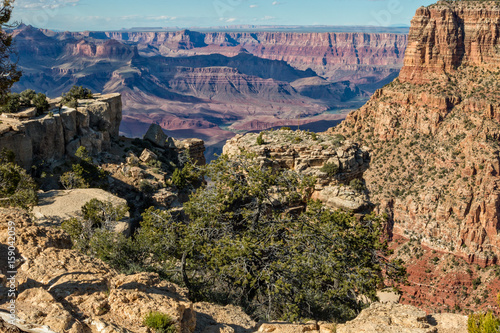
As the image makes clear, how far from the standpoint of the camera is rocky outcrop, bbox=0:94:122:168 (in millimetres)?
32312

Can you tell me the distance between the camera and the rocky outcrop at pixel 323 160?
22473 mm

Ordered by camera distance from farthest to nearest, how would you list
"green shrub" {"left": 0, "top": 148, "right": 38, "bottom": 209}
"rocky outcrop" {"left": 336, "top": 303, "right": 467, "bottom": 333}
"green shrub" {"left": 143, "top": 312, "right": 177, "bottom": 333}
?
"green shrub" {"left": 0, "top": 148, "right": 38, "bottom": 209}
"rocky outcrop" {"left": 336, "top": 303, "right": 467, "bottom": 333}
"green shrub" {"left": 143, "top": 312, "right": 177, "bottom": 333}

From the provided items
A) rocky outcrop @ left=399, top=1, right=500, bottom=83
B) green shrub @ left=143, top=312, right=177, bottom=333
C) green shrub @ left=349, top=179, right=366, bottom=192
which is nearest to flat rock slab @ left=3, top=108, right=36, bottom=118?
green shrub @ left=349, top=179, right=366, bottom=192

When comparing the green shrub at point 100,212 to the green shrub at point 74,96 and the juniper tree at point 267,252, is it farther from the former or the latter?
the green shrub at point 74,96

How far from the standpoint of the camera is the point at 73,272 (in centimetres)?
1145

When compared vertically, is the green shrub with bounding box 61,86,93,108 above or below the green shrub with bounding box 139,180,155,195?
above

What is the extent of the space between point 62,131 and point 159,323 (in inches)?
1247

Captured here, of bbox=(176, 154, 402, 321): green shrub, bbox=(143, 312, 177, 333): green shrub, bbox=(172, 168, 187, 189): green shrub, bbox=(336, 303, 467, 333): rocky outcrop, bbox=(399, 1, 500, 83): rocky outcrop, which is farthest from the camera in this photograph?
bbox=(399, 1, 500, 83): rocky outcrop

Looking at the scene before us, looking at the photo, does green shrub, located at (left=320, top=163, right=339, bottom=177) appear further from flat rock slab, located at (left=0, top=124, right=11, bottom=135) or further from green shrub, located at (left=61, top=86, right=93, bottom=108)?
green shrub, located at (left=61, top=86, right=93, bottom=108)

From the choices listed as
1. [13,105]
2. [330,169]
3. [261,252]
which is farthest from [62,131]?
[261,252]

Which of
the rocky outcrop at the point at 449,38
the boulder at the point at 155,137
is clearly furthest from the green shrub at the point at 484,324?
the rocky outcrop at the point at 449,38

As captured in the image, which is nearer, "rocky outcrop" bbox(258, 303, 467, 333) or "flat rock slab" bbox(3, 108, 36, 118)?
"rocky outcrop" bbox(258, 303, 467, 333)

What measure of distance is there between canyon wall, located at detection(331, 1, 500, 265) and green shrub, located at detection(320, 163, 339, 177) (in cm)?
4511

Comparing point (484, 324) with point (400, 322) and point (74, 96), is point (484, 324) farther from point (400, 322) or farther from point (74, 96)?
point (74, 96)
